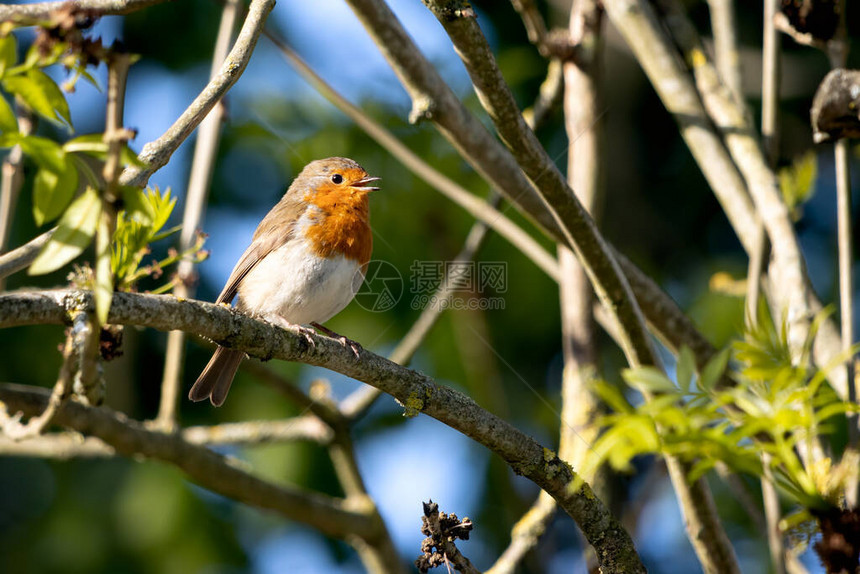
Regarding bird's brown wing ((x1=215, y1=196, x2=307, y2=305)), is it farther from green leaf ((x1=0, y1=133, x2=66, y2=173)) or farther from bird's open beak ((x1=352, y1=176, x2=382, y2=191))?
green leaf ((x1=0, y1=133, x2=66, y2=173))

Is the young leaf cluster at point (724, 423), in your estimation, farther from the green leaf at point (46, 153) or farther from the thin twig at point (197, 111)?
the thin twig at point (197, 111)

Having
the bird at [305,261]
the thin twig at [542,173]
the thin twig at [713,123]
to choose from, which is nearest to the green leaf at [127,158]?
the thin twig at [542,173]

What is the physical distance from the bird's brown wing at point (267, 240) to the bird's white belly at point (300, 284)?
89 millimetres

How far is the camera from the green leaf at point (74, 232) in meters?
1.56

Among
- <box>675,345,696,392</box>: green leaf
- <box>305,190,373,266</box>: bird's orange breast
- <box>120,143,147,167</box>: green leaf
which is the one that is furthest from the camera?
<box>305,190,373,266</box>: bird's orange breast

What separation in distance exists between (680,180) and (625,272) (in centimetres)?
366

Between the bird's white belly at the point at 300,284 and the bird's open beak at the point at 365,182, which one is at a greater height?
the bird's open beak at the point at 365,182

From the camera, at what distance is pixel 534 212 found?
387cm

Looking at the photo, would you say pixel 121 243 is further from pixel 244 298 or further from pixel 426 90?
pixel 244 298

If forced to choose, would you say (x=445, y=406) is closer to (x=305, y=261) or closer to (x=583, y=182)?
(x=305, y=261)

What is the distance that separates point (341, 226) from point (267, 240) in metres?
0.46

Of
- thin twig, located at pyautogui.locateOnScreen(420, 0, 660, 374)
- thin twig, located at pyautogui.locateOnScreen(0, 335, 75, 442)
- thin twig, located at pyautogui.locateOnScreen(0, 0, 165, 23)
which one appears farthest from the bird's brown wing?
thin twig, located at pyautogui.locateOnScreen(0, 0, 165, 23)

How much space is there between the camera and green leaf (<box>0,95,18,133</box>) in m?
1.71

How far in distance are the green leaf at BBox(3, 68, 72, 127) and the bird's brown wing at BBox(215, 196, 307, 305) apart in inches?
118
